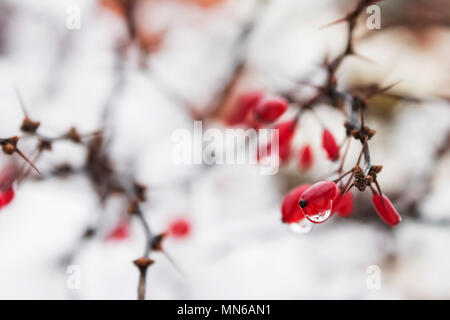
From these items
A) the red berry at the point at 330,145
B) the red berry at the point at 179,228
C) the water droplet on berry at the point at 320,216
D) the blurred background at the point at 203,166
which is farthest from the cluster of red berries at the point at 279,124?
the red berry at the point at 179,228

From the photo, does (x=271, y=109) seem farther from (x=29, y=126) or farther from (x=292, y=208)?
(x=29, y=126)

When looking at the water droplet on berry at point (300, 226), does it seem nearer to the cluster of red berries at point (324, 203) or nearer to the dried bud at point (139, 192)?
the cluster of red berries at point (324, 203)

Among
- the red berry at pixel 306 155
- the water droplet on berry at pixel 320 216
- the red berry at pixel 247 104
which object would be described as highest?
the red berry at pixel 247 104

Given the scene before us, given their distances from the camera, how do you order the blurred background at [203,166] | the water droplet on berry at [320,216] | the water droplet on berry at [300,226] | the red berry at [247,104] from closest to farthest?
the water droplet on berry at [320,216] → the water droplet on berry at [300,226] → the red berry at [247,104] → the blurred background at [203,166]

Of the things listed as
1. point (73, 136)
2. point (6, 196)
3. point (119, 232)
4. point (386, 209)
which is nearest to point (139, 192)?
point (73, 136)

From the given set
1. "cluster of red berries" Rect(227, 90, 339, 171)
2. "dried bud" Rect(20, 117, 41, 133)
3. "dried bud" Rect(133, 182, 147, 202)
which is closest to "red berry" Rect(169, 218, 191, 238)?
"cluster of red berries" Rect(227, 90, 339, 171)
